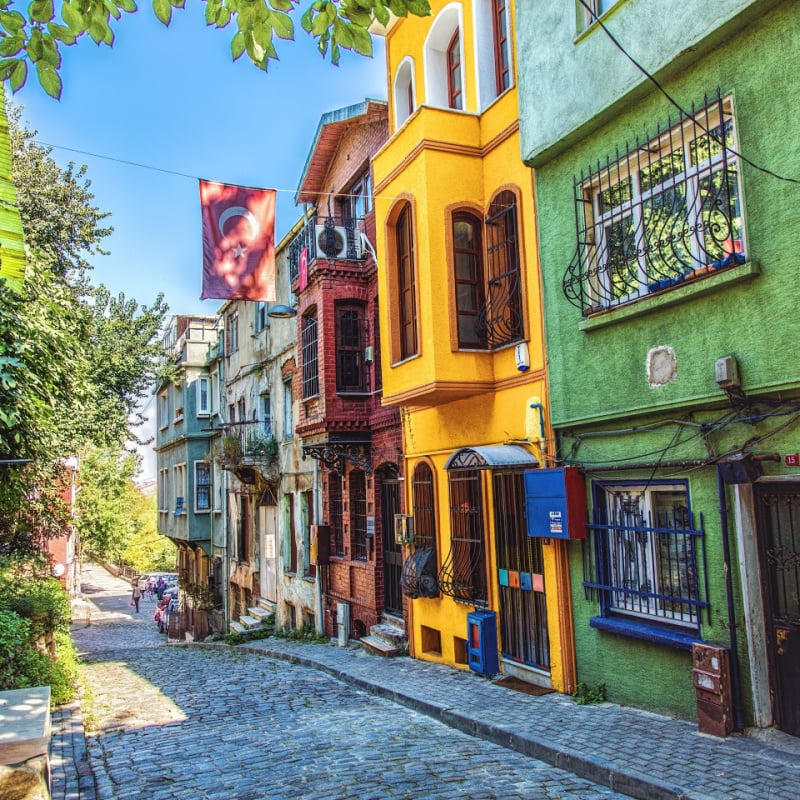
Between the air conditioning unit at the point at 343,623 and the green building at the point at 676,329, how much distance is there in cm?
768

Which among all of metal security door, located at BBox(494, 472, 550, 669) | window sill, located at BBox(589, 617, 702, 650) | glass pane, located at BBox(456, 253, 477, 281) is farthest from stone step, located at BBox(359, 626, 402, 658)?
glass pane, located at BBox(456, 253, 477, 281)

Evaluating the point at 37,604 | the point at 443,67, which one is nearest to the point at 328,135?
the point at 443,67

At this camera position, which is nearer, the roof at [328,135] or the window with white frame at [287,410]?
the roof at [328,135]

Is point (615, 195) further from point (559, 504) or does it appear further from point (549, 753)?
point (549, 753)

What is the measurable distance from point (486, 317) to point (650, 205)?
327cm

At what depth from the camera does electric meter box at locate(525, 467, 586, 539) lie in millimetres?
8859

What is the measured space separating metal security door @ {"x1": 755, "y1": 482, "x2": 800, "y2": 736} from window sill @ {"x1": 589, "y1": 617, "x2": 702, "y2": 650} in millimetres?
816

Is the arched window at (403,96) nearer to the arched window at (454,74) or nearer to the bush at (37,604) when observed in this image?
the arched window at (454,74)

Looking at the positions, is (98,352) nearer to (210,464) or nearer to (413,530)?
(210,464)

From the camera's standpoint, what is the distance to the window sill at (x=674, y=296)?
6.85m

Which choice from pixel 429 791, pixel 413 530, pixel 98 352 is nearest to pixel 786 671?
pixel 429 791

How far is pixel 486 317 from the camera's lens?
11.0m

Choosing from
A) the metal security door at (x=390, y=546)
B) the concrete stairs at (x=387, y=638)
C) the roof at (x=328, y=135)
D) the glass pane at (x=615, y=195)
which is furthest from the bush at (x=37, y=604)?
the glass pane at (x=615, y=195)

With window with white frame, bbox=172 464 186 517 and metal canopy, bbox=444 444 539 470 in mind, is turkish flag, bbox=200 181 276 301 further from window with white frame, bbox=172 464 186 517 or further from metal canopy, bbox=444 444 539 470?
window with white frame, bbox=172 464 186 517
